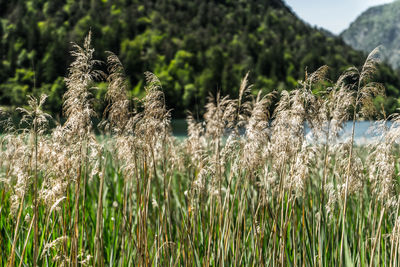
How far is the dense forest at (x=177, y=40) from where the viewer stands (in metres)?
72.8

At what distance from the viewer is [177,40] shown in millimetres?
102812

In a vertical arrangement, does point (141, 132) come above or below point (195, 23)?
below

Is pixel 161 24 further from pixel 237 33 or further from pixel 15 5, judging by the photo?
pixel 15 5

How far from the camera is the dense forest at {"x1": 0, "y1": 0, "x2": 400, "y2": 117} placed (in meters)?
72.8

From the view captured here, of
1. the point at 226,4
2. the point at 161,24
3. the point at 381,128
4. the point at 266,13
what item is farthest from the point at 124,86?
the point at 226,4

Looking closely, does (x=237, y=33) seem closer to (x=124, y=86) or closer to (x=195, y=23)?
(x=195, y=23)

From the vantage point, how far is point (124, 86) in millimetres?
2408

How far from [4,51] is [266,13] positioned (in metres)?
90.9

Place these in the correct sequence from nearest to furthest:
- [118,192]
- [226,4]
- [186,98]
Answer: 1. [118,192]
2. [186,98]
3. [226,4]

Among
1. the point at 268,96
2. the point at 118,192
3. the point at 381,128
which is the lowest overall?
the point at 118,192

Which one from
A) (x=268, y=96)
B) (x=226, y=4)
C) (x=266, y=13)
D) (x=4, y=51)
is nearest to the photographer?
(x=268, y=96)

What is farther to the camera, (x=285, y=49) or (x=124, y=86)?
(x=285, y=49)

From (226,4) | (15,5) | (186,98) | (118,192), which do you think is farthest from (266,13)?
(118,192)

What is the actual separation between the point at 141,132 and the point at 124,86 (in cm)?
36
